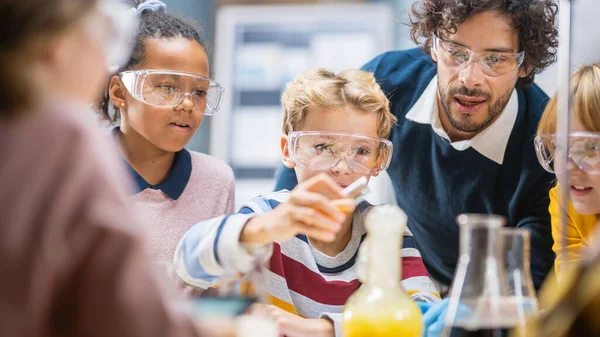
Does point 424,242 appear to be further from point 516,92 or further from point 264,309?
point 264,309

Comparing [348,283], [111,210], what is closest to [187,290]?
[348,283]

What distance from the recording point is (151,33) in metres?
1.90

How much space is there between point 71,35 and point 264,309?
397mm

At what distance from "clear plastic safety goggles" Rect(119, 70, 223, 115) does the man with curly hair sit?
16.1 inches

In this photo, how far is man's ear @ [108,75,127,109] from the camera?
189 centimetres

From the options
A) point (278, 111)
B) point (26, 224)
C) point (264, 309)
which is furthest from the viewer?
point (278, 111)

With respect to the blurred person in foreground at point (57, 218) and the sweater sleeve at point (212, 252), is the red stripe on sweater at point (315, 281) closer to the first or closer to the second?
the sweater sleeve at point (212, 252)

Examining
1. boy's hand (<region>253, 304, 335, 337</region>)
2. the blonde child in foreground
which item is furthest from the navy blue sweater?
boy's hand (<region>253, 304, 335, 337</region>)

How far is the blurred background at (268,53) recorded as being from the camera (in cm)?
380

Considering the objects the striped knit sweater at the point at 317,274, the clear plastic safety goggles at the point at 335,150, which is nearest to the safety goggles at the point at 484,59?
the clear plastic safety goggles at the point at 335,150

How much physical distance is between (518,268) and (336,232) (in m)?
0.44

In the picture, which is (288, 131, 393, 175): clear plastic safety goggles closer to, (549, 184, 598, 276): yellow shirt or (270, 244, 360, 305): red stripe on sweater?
(270, 244, 360, 305): red stripe on sweater

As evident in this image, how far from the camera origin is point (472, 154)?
6.54ft

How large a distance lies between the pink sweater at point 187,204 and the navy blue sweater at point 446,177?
0.17 meters
